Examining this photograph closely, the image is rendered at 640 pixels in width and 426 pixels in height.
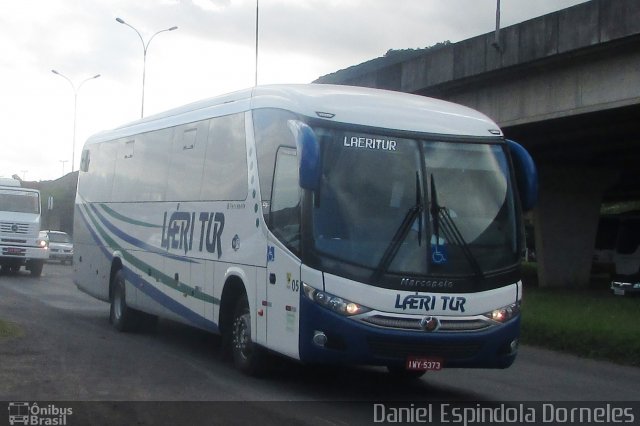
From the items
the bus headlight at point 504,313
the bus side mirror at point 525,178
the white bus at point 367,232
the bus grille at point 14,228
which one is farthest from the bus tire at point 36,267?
the bus headlight at point 504,313

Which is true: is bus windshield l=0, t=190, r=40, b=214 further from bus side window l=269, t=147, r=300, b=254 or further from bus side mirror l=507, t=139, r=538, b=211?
bus side mirror l=507, t=139, r=538, b=211

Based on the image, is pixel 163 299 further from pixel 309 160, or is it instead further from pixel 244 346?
pixel 309 160

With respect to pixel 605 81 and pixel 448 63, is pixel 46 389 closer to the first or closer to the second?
pixel 605 81

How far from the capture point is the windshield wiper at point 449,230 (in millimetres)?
10461

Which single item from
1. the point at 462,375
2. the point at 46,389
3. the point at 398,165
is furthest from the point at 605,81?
the point at 46,389

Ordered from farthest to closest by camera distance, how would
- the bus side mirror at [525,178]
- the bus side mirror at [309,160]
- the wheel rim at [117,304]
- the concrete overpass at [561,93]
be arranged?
the concrete overpass at [561,93] < the wheel rim at [117,304] < the bus side mirror at [525,178] < the bus side mirror at [309,160]

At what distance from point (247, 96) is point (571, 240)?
77.9 feet

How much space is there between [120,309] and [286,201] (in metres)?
7.10

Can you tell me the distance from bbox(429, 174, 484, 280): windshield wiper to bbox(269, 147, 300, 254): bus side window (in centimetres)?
140

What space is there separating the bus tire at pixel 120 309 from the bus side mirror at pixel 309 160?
7.65 m

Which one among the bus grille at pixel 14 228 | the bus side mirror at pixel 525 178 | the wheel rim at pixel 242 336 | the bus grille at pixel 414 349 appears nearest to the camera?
the bus grille at pixel 414 349

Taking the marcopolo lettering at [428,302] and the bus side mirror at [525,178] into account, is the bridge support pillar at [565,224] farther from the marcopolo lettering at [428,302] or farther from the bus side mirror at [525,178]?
the marcopolo lettering at [428,302]

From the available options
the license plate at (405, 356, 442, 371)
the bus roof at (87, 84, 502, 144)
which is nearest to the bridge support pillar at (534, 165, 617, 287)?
the bus roof at (87, 84, 502, 144)

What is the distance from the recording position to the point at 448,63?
26547 millimetres
